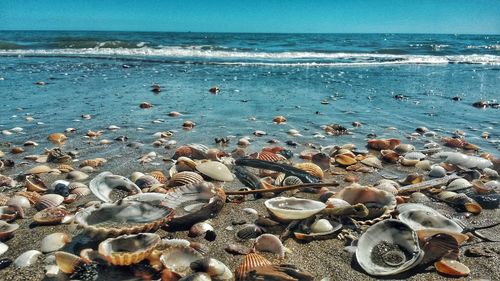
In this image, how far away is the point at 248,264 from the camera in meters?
2.15

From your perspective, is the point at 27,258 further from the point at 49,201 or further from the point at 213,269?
the point at 213,269

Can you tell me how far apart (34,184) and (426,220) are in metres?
3.29

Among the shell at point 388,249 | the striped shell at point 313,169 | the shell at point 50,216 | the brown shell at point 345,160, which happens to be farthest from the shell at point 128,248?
the brown shell at point 345,160

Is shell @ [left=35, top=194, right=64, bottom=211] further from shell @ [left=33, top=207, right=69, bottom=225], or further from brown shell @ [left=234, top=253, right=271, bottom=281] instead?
brown shell @ [left=234, top=253, right=271, bottom=281]

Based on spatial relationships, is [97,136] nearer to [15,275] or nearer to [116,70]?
[15,275]

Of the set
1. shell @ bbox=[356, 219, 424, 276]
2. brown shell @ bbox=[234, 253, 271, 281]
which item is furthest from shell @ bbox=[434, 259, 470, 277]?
brown shell @ bbox=[234, 253, 271, 281]

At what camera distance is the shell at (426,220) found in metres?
2.64

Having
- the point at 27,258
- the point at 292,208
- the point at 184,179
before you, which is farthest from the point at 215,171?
the point at 27,258

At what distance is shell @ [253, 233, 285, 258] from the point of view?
2439 mm

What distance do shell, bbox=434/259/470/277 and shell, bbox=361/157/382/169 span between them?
2.15 m

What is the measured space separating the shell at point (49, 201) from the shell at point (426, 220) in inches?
103

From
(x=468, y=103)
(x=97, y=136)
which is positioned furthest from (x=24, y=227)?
(x=468, y=103)

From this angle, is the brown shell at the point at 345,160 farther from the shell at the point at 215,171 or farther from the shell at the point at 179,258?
the shell at the point at 179,258

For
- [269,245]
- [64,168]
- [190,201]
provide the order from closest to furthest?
1. [269,245]
2. [190,201]
3. [64,168]
